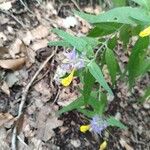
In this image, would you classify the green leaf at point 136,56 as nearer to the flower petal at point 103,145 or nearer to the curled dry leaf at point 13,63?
the flower petal at point 103,145

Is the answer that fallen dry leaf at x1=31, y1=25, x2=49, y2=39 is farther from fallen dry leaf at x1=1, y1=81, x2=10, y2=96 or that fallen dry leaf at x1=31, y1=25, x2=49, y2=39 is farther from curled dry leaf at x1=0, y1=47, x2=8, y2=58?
fallen dry leaf at x1=1, y1=81, x2=10, y2=96

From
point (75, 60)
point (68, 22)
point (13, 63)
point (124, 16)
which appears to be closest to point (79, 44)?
point (75, 60)

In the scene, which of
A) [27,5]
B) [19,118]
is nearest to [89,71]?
[19,118]

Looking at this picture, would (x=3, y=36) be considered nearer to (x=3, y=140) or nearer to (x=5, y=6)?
(x=5, y=6)

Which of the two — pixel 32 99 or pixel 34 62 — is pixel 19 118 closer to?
pixel 32 99

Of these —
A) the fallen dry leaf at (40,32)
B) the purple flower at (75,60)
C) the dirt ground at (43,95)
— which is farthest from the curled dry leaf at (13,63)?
the purple flower at (75,60)
